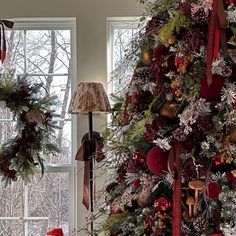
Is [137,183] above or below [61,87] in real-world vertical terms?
below

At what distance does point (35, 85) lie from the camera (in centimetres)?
326

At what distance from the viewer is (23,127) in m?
3.21

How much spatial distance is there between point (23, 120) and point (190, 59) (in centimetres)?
173

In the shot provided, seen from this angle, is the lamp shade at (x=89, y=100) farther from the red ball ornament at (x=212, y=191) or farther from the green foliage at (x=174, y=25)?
the red ball ornament at (x=212, y=191)

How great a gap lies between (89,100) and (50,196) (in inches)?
35.8

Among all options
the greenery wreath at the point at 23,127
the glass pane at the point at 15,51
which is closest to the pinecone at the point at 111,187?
the greenery wreath at the point at 23,127

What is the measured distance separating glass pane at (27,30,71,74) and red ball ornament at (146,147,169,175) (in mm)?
1787

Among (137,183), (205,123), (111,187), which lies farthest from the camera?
(111,187)

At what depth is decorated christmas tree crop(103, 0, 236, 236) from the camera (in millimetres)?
1753

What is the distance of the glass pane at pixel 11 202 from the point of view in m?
3.48

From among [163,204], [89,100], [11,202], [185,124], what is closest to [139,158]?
[163,204]

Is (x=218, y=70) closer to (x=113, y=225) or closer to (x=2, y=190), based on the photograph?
(x=113, y=225)

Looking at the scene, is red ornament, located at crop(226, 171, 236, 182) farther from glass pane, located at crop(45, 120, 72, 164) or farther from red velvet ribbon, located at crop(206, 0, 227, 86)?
glass pane, located at crop(45, 120, 72, 164)

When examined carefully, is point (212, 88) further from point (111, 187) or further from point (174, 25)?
point (111, 187)
